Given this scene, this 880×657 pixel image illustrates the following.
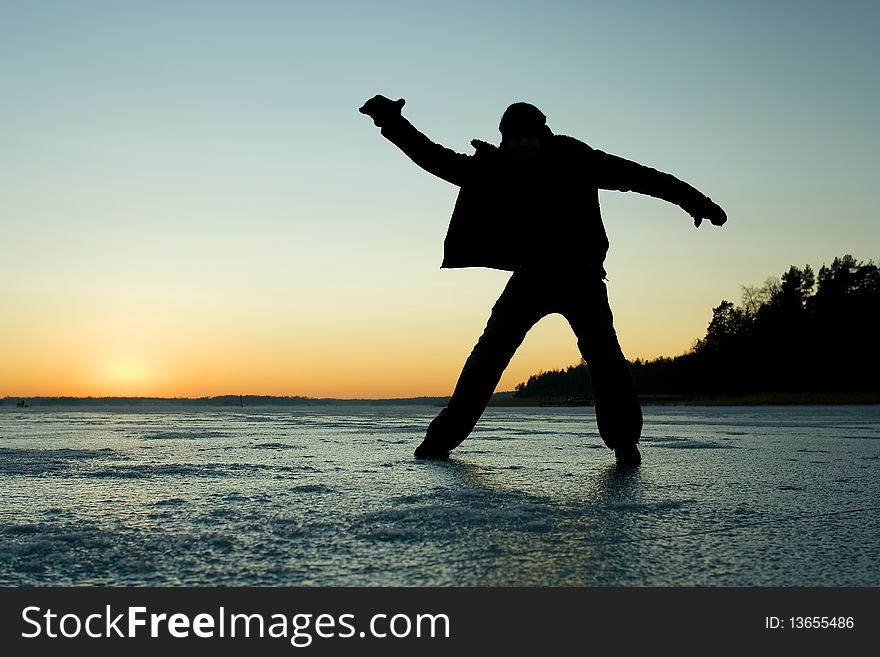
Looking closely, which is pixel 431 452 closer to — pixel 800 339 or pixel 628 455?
pixel 628 455

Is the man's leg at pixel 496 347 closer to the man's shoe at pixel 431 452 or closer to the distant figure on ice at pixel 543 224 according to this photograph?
the distant figure on ice at pixel 543 224

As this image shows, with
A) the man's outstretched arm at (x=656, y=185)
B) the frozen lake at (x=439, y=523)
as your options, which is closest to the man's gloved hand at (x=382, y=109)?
the man's outstretched arm at (x=656, y=185)

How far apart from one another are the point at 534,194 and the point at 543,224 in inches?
8.1

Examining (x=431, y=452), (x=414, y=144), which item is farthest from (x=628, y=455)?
(x=414, y=144)

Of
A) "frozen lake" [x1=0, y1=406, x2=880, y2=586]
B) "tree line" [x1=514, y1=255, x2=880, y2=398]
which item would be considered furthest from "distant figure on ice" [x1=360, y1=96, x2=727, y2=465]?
"tree line" [x1=514, y1=255, x2=880, y2=398]

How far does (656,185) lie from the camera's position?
4.80 metres

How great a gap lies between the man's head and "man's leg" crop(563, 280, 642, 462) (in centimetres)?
96

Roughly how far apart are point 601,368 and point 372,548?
117 inches

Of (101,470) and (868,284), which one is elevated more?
(868,284)
